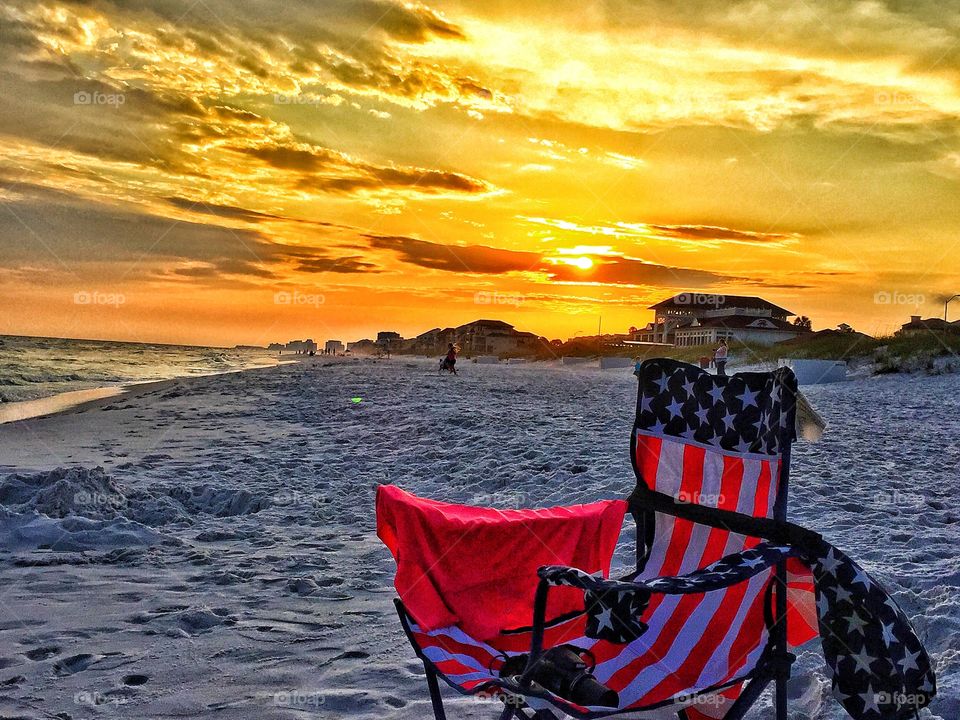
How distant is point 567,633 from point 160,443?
903 centimetres

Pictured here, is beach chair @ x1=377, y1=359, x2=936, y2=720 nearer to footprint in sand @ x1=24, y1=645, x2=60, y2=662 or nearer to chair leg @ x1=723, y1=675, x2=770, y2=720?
chair leg @ x1=723, y1=675, x2=770, y2=720

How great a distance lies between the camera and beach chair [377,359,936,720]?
2191 mm

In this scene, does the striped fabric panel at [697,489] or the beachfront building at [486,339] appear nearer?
the striped fabric panel at [697,489]

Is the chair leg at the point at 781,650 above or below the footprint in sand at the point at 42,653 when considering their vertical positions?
above

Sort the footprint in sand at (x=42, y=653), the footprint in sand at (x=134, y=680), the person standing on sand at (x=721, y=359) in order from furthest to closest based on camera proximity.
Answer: the person standing on sand at (x=721, y=359) < the footprint in sand at (x=42, y=653) < the footprint in sand at (x=134, y=680)

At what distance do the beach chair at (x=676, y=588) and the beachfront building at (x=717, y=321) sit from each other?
57.0 m

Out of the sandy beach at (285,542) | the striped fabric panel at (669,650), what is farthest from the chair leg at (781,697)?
the sandy beach at (285,542)

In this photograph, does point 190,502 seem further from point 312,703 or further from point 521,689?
point 521,689

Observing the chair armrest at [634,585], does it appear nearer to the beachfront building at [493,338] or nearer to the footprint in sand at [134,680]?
the footprint in sand at [134,680]

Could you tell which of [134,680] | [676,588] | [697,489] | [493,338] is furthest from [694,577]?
[493,338]

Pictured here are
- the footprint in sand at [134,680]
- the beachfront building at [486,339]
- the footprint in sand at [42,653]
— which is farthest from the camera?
the beachfront building at [486,339]

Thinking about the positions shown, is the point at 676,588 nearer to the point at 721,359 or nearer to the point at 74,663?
the point at 74,663

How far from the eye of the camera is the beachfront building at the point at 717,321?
195ft

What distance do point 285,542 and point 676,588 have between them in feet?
13.2
